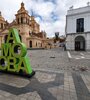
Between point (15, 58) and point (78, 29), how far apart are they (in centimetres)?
2368

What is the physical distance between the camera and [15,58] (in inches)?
247

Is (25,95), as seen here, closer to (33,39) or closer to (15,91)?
(15,91)

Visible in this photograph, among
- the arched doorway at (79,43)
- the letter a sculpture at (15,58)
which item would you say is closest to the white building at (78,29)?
the arched doorway at (79,43)

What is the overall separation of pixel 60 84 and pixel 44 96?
1334 mm

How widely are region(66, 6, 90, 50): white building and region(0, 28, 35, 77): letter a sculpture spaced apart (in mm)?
22246

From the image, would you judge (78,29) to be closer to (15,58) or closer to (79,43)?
(79,43)

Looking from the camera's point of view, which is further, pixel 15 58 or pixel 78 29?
pixel 78 29

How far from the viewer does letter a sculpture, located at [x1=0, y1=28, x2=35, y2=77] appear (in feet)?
19.6

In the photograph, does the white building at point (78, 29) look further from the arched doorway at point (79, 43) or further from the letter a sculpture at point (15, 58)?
the letter a sculpture at point (15, 58)

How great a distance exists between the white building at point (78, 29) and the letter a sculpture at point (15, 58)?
22.2 meters

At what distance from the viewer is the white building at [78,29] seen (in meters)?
26.2

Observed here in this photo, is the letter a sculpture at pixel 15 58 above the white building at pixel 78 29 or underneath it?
underneath

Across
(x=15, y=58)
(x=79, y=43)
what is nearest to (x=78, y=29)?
(x=79, y=43)

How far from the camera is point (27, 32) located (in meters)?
47.8
